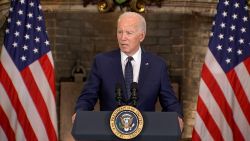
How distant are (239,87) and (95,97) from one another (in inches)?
94.1

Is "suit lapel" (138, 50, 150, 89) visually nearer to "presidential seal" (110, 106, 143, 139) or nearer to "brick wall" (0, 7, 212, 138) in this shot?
"presidential seal" (110, 106, 143, 139)

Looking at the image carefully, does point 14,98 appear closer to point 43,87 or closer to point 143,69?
point 43,87

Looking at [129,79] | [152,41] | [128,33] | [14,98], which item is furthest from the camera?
[152,41]

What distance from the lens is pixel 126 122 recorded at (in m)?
2.26

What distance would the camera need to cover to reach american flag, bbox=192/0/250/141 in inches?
188

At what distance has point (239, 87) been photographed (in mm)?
4801

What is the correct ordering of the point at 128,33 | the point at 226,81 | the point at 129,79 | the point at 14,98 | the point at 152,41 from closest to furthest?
the point at 128,33, the point at 129,79, the point at 14,98, the point at 226,81, the point at 152,41

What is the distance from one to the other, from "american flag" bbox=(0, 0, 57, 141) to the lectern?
2471mm

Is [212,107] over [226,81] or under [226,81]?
under

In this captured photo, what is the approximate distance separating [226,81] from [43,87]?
1.67 metres

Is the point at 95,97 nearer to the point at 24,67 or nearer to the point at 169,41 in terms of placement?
the point at 24,67

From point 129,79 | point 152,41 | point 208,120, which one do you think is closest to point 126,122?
point 129,79

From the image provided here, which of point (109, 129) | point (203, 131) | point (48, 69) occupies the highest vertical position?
point (109, 129)

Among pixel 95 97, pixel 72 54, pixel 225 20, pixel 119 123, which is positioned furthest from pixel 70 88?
pixel 119 123
